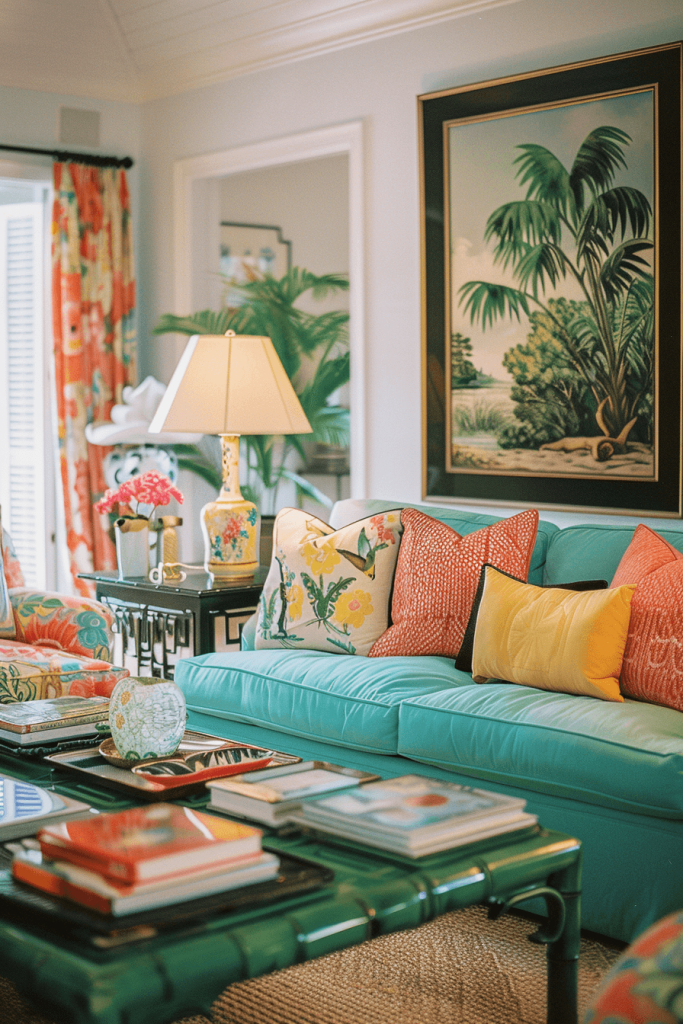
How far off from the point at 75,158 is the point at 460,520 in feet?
9.11

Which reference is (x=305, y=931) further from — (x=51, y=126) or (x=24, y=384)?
(x=51, y=126)

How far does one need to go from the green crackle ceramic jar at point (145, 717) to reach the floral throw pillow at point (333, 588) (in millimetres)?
1207

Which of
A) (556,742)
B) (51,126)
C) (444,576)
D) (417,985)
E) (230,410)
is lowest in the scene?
(417,985)

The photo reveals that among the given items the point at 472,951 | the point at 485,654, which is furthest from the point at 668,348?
the point at 472,951

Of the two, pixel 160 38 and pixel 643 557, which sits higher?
pixel 160 38

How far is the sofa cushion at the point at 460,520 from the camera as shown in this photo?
3191mm

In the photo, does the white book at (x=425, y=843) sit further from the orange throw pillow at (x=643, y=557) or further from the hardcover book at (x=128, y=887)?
the orange throw pillow at (x=643, y=557)

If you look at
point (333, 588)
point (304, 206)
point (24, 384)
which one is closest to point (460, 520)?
point (333, 588)

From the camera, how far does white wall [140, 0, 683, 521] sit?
3.65 m

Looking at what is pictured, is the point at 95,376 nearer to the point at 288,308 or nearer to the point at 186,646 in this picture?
the point at 288,308

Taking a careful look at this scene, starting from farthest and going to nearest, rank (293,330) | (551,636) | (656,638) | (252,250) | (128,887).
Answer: (252,250) → (293,330) → (551,636) → (656,638) → (128,887)

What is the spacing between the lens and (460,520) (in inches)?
133

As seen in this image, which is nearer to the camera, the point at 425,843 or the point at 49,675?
the point at 425,843

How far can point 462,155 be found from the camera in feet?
13.0
